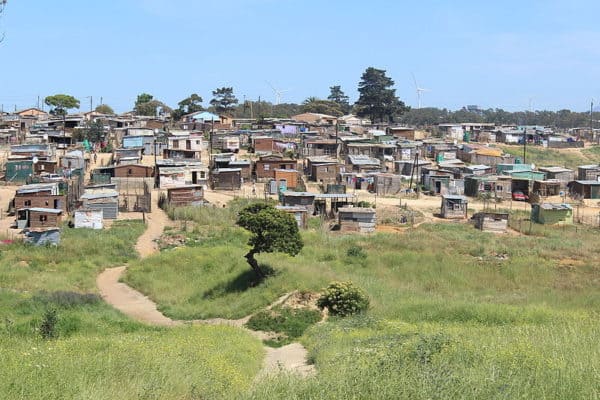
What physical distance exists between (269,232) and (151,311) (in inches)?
165

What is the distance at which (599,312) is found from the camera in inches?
647

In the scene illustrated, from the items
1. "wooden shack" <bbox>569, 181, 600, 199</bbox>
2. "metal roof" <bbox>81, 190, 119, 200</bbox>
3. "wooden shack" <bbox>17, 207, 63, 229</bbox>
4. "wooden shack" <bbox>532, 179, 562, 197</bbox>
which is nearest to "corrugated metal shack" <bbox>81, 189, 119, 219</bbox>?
"metal roof" <bbox>81, 190, 119, 200</bbox>

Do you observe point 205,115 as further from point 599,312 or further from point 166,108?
point 599,312

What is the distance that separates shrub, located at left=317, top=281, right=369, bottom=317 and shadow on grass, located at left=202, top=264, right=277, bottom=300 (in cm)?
314

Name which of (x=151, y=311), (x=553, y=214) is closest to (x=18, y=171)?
(x=151, y=311)

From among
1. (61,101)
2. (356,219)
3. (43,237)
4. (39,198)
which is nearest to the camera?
(43,237)

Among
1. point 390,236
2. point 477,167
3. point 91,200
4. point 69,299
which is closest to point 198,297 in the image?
point 69,299

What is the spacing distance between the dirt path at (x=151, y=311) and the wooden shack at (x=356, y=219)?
27.4 ft

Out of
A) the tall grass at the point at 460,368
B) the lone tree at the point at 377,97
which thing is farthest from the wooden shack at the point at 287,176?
the lone tree at the point at 377,97

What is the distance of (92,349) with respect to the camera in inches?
436

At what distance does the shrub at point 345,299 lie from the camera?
58.2ft

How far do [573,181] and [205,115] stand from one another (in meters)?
35.4

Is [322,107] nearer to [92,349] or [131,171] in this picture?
[131,171]

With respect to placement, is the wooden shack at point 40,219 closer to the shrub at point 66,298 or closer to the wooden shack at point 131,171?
the shrub at point 66,298
